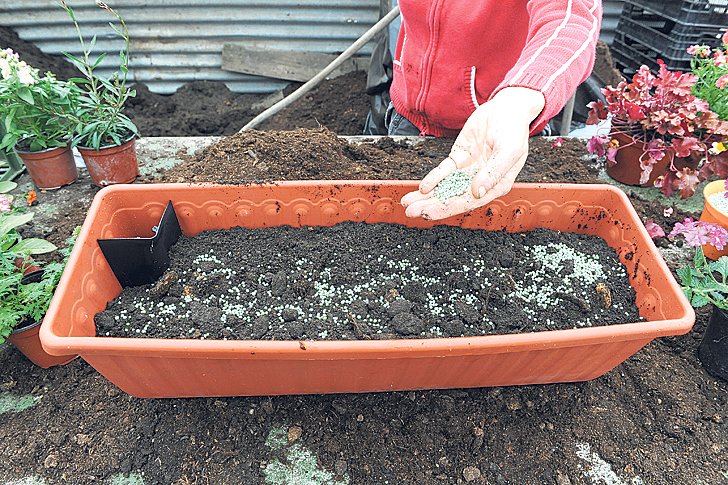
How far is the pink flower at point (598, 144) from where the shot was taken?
1.95 meters

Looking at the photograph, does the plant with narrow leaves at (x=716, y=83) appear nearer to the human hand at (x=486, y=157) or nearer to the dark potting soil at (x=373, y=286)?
the dark potting soil at (x=373, y=286)

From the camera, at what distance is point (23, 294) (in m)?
1.22

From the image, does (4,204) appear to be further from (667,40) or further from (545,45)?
(667,40)

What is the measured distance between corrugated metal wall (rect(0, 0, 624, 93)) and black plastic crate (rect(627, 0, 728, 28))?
680mm

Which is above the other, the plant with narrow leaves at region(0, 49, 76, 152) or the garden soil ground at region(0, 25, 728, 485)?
the plant with narrow leaves at region(0, 49, 76, 152)

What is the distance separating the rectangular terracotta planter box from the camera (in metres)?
0.93

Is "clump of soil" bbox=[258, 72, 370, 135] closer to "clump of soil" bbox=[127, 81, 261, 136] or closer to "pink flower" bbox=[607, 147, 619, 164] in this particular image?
"clump of soil" bbox=[127, 81, 261, 136]

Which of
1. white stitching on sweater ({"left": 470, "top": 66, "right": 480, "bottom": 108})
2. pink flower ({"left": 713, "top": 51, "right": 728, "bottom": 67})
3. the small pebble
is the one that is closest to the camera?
the small pebble

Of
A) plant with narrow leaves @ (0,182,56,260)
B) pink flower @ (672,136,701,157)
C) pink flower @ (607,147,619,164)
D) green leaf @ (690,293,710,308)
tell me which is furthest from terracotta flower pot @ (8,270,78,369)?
pink flower @ (672,136,701,157)

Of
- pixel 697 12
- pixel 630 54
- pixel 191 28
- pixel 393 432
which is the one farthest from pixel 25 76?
pixel 630 54

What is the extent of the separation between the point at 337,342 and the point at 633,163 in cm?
159

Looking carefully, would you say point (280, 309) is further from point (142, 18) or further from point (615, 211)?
point (142, 18)

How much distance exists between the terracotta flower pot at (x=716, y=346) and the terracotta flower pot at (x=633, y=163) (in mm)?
791

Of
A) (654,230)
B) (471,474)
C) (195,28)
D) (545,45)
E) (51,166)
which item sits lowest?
(471,474)
